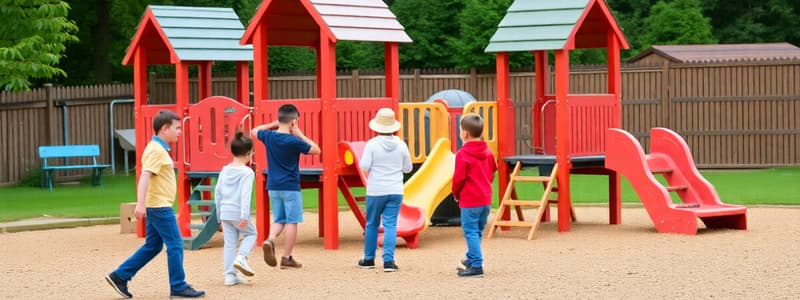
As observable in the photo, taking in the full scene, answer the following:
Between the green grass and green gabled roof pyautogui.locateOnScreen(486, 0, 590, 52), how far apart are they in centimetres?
422

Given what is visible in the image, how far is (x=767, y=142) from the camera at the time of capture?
26938 mm

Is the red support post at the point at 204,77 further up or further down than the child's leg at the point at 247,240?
→ further up

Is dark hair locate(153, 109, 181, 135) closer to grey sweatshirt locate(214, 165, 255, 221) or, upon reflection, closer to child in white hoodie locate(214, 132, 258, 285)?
child in white hoodie locate(214, 132, 258, 285)

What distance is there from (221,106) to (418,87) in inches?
540

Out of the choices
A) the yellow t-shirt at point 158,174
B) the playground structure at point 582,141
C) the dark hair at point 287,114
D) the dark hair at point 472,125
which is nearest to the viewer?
the yellow t-shirt at point 158,174

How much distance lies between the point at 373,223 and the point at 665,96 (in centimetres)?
1622

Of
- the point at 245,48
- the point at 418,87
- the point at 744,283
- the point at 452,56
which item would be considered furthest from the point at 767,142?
the point at 744,283

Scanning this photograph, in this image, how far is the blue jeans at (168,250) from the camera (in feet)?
34.2

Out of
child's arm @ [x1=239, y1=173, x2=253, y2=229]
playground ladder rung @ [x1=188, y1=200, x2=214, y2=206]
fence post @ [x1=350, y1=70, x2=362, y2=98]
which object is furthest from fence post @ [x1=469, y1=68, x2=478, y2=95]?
child's arm @ [x1=239, y1=173, x2=253, y2=229]

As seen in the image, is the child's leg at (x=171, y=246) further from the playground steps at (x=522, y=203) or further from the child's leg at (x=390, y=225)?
the playground steps at (x=522, y=203)

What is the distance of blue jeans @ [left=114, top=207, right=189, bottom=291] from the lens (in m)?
10.4

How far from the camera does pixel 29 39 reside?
71.8ft

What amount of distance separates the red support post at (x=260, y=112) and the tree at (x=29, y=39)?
7.38 m

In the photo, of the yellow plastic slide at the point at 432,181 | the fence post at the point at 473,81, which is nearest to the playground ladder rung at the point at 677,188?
the yellow plastic slide at the point at 432,181
